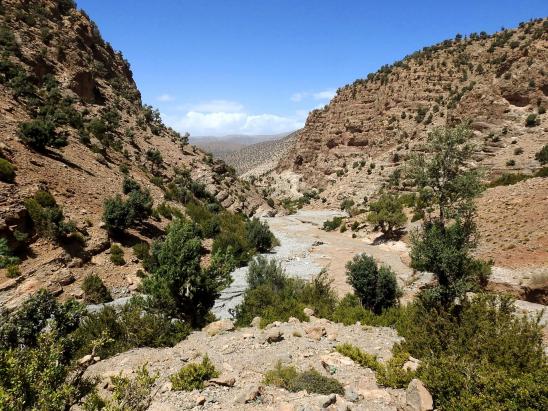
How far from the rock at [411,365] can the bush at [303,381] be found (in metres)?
1.55

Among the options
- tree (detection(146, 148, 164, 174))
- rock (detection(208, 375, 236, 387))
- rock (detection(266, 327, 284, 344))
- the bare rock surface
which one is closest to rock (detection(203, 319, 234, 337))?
the bare rock surface

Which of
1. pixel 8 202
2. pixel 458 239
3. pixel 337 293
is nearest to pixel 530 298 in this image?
pixel 458 239

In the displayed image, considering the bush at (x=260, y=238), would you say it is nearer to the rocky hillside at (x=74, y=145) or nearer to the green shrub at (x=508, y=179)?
the rocky hillside at (x=74, y=145)

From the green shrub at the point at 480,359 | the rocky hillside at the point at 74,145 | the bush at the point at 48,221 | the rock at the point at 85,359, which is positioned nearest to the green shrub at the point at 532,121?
the rocky hillside at the point at 74,145

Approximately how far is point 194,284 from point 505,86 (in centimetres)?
4280

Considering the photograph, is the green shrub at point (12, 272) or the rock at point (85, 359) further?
the green shrub at point (12, 272)

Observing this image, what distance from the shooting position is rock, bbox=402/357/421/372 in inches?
296

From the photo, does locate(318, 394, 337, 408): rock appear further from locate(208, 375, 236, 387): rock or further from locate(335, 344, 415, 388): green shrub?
locate(208, 375, 236, 387): rock

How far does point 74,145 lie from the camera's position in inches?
997

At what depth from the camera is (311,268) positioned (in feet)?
73.7

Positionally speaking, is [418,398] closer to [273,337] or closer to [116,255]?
[273,337]

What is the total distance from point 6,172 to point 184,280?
11.9m

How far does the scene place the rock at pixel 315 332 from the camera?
10.1 m

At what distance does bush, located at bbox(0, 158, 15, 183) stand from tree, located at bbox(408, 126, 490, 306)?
18.7 metres
